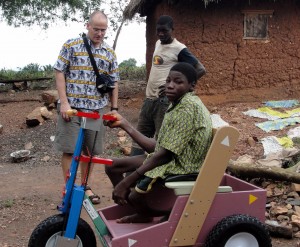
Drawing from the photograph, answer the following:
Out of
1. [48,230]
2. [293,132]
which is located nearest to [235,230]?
[48,230]

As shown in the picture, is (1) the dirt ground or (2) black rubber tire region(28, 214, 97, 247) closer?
(2) black rubber tire region(28, 214, 97, 247)

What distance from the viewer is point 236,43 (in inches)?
396

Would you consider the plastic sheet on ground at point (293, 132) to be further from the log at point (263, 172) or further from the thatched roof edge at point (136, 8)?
the thatched roof edge at point (136, 8)

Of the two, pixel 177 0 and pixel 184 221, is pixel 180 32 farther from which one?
pixel 184 221

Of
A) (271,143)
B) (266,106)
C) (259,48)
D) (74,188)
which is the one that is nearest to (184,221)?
(74,188)

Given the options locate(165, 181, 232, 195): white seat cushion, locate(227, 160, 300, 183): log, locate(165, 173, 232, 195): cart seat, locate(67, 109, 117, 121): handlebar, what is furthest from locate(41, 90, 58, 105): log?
locate(165, 181, 232, 195): white seat cushion

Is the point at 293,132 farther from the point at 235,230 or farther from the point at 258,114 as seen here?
the point at 235,230

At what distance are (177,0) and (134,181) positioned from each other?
7.26 meters

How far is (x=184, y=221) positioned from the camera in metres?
3.02

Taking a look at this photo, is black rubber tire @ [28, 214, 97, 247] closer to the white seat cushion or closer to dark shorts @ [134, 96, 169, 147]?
the white seat cushion

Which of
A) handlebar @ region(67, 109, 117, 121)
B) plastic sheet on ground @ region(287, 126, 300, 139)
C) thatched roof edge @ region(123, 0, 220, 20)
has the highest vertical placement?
thatched roof edge @ region(123, 0, 220, 20)

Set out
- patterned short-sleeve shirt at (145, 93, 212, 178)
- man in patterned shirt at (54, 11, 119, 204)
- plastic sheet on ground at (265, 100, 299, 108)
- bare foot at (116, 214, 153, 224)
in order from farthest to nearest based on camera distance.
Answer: plastic sheet on ground at (265, 100, 299, 108) → man in patterned shirt at (54, 11, 119, 204) → bare foot at (116, 214, 153, 224) → patterned short-sleeve shirt at (145, 93, 212, 178)

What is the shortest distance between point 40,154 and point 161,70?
354 centimetres

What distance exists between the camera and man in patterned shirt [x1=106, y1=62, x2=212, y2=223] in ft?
10.3
